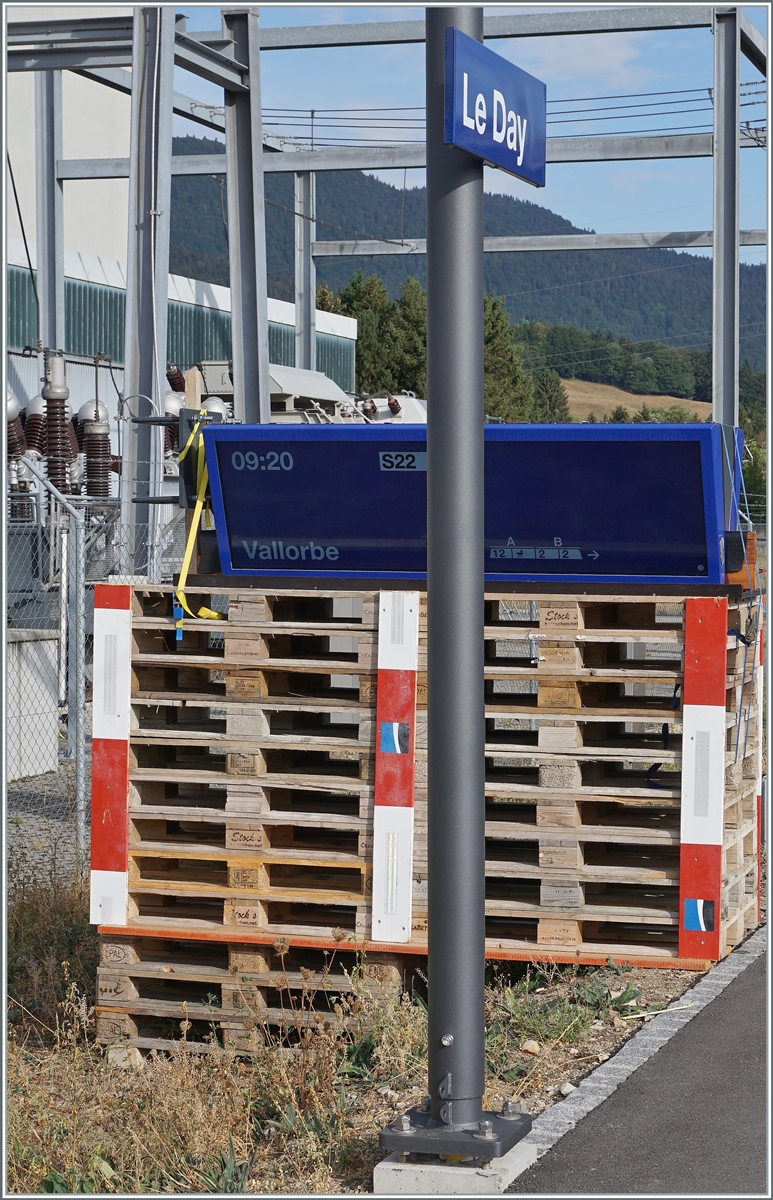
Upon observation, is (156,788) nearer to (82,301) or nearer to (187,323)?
(82,301)

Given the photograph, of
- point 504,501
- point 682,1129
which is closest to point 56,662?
point 504,501

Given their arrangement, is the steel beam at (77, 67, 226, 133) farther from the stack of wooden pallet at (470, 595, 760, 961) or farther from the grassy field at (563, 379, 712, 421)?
the grassy field at (563, 379, 712, 421)

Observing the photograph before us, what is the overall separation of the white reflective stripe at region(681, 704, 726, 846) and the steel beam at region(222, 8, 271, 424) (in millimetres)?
8376

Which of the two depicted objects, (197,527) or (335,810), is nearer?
(335,810)

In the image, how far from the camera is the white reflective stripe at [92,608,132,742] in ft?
21.2

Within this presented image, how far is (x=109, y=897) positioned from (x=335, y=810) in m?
1.17

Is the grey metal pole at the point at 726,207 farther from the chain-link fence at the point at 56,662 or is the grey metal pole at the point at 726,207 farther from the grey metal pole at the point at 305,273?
the grey metal pole at the point at 305,273

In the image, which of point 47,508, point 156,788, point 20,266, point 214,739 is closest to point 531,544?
point 214,739

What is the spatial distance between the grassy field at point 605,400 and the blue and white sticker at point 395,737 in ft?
478

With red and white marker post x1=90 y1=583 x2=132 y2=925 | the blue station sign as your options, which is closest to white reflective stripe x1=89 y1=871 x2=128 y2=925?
red and white marker post x1=90 y1=583 x2=132 y2=925

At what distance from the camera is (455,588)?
411 cm

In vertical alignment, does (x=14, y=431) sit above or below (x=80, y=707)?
above

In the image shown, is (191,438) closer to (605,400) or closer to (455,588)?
(455,588)

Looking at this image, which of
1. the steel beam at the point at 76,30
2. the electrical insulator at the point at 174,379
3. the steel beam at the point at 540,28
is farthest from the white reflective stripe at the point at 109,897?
the electrical insulator at the point at 174,379
